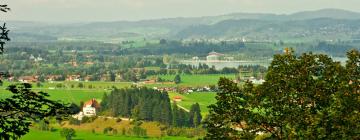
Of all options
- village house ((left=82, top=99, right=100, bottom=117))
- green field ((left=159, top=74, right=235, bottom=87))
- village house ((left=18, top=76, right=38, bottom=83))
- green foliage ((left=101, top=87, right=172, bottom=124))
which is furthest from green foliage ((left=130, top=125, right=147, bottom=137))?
village house ((left=18, top=76, right=38, bottom=83))

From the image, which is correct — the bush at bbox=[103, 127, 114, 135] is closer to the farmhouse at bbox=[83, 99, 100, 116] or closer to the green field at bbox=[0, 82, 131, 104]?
the farmhouse at bbox=[83, 99, 100, 116]

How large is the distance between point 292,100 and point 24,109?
8.92 m

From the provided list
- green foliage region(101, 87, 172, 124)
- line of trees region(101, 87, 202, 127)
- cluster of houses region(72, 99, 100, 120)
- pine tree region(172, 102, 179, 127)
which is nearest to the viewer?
pine tree region(172, 102, 179, 127)

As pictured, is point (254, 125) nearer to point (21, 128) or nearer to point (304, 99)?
point (304, 99)

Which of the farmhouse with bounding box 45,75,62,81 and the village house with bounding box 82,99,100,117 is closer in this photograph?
the village house with bounding box 82,99,100,117

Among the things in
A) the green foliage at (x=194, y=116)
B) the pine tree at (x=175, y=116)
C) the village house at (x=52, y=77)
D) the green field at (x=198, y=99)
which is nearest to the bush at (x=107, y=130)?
the pine tree at (x=175, y=116)

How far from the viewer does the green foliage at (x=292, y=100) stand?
16.7 meters

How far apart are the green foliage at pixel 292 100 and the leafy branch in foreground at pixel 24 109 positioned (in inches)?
281

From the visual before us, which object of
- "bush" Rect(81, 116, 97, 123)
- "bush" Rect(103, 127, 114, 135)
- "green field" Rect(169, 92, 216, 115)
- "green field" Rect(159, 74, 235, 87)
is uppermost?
"green field" Rect(159, 74, 235, 87)

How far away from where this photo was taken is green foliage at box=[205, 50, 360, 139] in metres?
16.7

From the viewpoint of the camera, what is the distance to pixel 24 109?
448 inches

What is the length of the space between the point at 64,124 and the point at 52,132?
988cm

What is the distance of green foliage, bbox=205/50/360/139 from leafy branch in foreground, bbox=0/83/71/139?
7.15m

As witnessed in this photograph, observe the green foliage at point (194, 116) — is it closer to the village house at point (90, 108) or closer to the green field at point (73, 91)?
the village house at point (90, 108)
